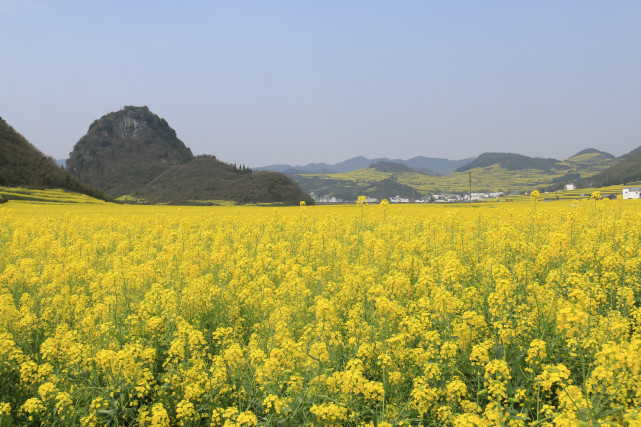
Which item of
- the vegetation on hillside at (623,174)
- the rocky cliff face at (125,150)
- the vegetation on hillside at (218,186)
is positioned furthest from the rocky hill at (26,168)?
the vegetation on hillside at (623,174)

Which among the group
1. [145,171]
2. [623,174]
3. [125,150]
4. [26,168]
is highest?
[125,150]

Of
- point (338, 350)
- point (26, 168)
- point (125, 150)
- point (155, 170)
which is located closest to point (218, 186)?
point (26, 168)

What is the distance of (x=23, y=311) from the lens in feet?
19.5

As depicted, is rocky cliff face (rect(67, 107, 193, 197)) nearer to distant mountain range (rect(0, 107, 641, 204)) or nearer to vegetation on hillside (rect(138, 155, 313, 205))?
distant mountain range (rect(0, 107, 641, 204))

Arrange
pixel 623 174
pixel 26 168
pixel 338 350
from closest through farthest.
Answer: pixel 338 350
pixel 26 168
pixel 623 174

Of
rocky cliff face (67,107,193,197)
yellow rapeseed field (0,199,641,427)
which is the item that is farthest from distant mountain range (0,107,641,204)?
yellow rapeseed field (0,199,641,427)

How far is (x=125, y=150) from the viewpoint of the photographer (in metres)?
183

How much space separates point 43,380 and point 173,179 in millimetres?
129627

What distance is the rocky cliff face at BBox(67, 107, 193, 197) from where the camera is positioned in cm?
16762

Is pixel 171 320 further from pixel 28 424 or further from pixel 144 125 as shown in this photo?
pixel 144 125

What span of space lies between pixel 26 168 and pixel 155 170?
10223cm

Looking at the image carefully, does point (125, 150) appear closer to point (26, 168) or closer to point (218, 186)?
point (218, 186)

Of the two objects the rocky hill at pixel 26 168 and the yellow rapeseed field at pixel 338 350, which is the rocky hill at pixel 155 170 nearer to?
the rocky hill at pixel 26 168

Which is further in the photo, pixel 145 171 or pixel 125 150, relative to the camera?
pixel 125 150
